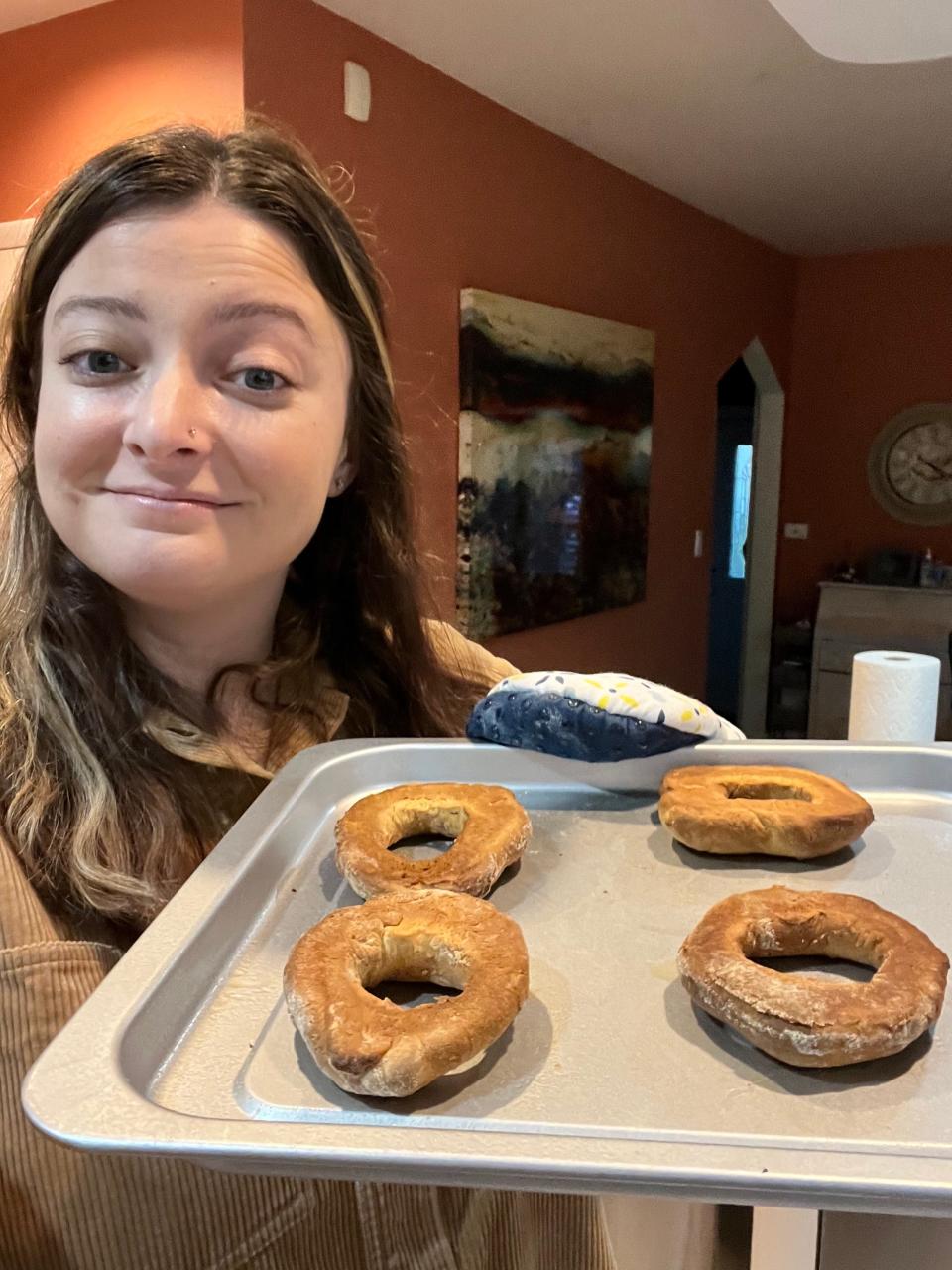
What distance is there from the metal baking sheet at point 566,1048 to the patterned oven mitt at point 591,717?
0.08 ft

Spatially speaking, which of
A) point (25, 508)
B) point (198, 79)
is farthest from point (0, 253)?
point (25, 508)

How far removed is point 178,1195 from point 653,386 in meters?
3.48

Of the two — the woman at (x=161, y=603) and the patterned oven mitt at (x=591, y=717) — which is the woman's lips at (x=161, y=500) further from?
the patterned oven mitt at (x=591, y=717)

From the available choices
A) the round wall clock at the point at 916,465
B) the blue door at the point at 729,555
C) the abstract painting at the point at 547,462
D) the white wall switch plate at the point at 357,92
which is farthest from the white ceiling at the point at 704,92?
the blue door at the point at 729,555

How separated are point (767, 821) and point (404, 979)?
0.31m

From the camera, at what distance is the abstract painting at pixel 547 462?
108 inches

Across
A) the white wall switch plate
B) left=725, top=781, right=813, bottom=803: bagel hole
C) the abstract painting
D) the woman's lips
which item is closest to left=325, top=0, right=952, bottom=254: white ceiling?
the white wall switch plate

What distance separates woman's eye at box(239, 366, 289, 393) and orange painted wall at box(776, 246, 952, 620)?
481 cm

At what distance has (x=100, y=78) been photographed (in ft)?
7.01

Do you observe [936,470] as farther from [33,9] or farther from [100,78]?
[33,9]

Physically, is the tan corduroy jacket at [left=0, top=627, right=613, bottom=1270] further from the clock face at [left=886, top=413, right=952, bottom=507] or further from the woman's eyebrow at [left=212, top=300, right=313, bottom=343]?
the clock face at [left=886, top=413, right=952, bottom=507]

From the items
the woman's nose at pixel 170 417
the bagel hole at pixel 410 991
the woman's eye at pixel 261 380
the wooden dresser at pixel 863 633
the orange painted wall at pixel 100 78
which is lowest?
the wooden dresser at pixel 863 633

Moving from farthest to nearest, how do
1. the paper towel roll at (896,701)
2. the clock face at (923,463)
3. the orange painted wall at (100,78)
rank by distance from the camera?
the clock face at (923,463), the orange painted wall at (100,78), the paper towel roll at (896,701)

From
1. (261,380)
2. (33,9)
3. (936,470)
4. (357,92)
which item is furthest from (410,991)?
(936,470)
